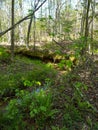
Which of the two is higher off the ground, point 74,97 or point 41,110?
point 74,97

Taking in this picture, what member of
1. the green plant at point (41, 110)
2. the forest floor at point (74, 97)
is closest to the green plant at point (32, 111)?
the green plant at point (41, 110)

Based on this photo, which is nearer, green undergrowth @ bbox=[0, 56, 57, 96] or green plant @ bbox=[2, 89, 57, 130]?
green plant @ bbox=[2, 89, 57, 130]

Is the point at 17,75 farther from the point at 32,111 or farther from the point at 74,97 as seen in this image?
the point at 32,111

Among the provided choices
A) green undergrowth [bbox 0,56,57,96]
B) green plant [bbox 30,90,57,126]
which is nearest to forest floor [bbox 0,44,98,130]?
green undergrowth [bbox 0,56,57,96]

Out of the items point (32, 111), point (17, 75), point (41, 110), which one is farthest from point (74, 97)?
point (17, 75)

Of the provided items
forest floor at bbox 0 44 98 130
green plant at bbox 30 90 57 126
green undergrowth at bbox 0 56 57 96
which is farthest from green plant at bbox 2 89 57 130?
green undergrowth at bbox 0 56 57 96

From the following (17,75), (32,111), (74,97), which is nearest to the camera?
(32,111)

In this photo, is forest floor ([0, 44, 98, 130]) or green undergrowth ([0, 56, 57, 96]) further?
green undergrowth ([0, 56, 57, 96])

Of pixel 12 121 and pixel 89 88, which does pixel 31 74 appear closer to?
pixel 89 88

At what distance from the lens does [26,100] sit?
4.91 meters

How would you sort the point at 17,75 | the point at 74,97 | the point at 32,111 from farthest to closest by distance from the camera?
1. the point at 17,75
2. the point at 74,97
3. the point at 32,111

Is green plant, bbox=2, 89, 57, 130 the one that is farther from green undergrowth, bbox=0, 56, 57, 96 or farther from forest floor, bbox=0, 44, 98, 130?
green undergrowth, bbox=0, 56, 57, 96

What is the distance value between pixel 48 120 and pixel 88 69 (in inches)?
97.3

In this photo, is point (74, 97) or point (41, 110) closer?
point (41, 110)
